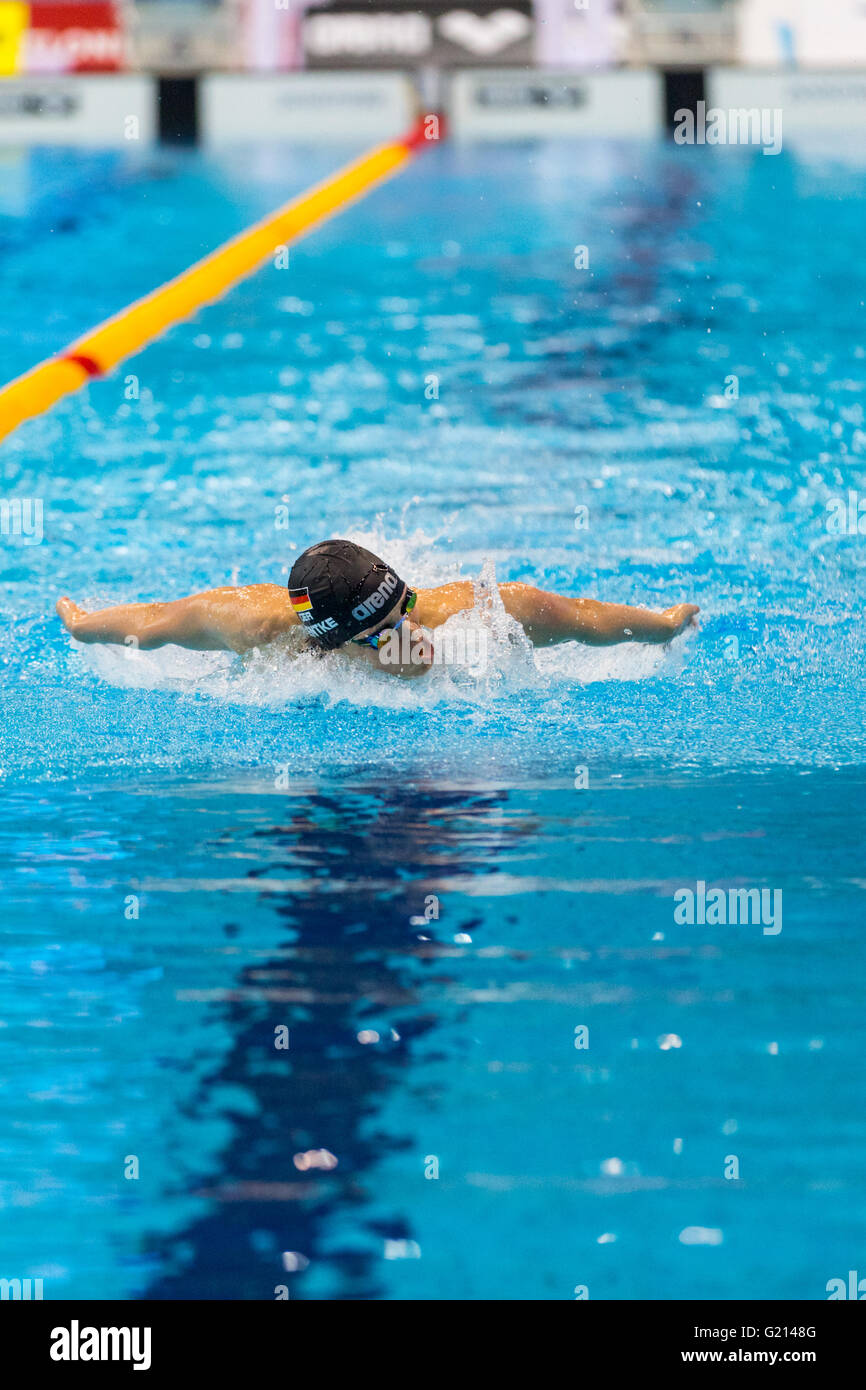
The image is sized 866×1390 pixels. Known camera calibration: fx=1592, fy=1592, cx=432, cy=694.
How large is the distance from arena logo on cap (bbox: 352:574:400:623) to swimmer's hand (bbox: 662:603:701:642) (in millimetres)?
910

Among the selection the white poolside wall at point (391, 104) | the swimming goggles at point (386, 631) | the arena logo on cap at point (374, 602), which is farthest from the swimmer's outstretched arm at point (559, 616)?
the white poolside wall at point (391, 104)

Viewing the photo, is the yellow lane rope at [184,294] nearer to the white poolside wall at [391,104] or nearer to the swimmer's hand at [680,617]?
the white poolside wall at [391,104]

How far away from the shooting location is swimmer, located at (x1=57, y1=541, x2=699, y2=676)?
14.4 feet

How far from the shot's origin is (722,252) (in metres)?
10.0

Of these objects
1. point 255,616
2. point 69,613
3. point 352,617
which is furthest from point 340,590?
point 69,613

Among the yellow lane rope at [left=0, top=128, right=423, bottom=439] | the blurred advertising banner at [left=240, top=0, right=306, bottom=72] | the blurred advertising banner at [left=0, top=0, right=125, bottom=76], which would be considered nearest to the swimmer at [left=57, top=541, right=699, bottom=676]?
the yellow lane rope at [left=0, top=128, right=423, bottom=439]

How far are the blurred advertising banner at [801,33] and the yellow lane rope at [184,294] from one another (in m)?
3.48

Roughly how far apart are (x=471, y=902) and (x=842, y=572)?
8.70 ft

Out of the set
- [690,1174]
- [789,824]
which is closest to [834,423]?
[789,824]

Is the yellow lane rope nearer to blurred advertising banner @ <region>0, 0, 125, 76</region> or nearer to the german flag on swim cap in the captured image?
the german flag on swim cap

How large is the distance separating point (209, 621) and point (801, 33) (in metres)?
11.5

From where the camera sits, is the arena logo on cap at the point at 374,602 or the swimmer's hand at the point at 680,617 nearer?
the arena logo on cap at the point at 374,602

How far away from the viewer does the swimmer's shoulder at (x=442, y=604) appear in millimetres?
4676

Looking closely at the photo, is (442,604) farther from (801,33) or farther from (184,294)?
(801,33)
